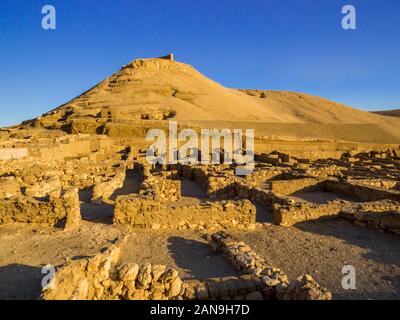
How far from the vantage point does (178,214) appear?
7.81 metres

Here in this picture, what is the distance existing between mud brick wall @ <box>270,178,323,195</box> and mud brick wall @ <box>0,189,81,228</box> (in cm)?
760

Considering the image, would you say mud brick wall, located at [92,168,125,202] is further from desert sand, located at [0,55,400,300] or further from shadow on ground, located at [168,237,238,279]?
shadow on ground, located at [168,237,238,279]

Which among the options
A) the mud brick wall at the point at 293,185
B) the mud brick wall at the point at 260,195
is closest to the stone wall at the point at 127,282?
the mud brick wall at the point at 260,195

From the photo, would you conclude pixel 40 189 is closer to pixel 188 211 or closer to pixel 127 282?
pixel 188 211

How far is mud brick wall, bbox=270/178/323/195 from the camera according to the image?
40.8 feet

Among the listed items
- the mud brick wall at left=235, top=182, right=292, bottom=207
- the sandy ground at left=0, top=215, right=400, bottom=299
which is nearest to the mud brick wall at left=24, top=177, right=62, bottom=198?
the sandy ground at left=0, top=215, right=400, bottom=299

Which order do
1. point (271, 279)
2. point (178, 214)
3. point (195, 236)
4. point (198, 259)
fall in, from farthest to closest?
point (178, 214)
point (195, 236)
point (198, 259)
point (271, 279)

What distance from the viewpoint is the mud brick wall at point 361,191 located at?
10.2 meters

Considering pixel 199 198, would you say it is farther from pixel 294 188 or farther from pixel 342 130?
pixel 342 130

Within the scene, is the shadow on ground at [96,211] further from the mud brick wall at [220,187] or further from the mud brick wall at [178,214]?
the mud brick wall at [220,187]

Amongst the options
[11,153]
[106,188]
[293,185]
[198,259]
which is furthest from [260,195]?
[11,153]

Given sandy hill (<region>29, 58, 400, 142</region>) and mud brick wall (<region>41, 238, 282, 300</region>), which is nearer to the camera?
mud brick wall (<region>41, 238, 282, 300</region>)

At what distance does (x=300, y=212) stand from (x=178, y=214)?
3163 millimetres
